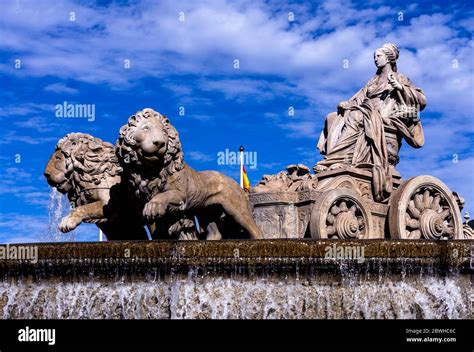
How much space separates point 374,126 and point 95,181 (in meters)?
5.57

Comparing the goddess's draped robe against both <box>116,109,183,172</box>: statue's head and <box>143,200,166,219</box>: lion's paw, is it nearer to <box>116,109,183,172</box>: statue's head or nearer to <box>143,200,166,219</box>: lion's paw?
<box>116,109,183,172</box>: statue's head

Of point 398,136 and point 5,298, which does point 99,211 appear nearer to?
point 5,298

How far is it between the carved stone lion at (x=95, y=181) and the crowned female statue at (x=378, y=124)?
173 inches

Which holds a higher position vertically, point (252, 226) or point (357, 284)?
point (252, 226)

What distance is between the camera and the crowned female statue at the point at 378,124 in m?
15.1

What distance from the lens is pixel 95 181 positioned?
1145 cm

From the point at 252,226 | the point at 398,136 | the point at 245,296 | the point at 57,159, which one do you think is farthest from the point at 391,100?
the point at 245,296

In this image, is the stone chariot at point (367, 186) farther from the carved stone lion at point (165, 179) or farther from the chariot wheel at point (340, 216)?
the carved stone lion at point (165, 179)

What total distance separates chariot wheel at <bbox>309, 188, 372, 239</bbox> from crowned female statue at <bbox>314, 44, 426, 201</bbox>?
0.76 meters

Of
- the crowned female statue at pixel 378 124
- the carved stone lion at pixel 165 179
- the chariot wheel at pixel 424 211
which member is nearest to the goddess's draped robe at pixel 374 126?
the crowned female statue at pixel 378 124

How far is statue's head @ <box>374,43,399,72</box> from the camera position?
16.2 m

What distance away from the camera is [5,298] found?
31.1ft
